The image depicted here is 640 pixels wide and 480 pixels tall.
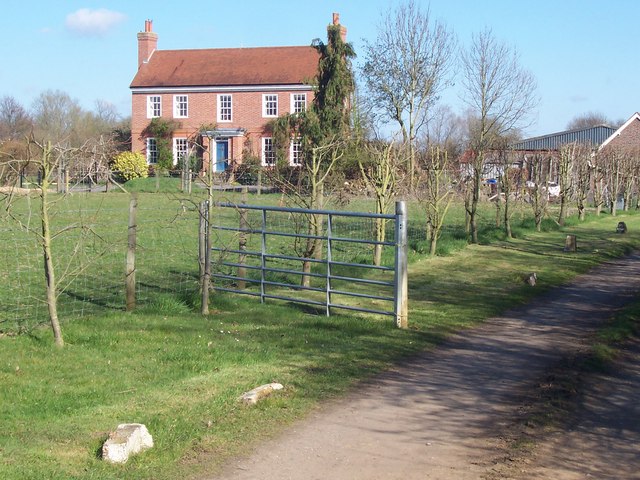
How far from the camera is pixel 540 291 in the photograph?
14.1 meters

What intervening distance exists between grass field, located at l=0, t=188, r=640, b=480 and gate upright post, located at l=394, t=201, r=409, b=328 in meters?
0.26

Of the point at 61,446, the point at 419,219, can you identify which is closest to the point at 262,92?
the point at 419,219

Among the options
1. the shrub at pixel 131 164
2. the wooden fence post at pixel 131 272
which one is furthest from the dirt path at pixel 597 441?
the shrub at pixel 131 164

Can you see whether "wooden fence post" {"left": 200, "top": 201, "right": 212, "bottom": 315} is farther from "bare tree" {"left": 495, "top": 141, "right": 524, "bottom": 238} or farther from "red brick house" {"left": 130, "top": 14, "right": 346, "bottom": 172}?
"red brick house" {"left": 130, "top": 14, "right": 346, "bottom": 172}

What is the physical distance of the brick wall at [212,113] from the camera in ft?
179

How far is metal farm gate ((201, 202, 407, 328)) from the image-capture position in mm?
10820

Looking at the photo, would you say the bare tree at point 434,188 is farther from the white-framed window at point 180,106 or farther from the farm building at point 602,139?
the white-framed window at point 180,106

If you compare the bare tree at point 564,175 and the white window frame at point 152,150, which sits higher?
the white window frame at point 152,150

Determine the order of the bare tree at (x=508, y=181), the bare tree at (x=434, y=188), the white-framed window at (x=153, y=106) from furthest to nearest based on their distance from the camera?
the white-framed window at (x=153, y=106)
the bare tree at (x=508, y=181)
the bare tree at (x=434, y=188)

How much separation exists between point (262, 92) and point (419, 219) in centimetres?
2878

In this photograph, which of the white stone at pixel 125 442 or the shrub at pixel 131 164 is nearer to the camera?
the white stone at pixel 125 442

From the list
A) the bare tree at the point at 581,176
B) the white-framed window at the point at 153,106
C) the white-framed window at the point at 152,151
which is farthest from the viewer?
the white-framed window at the point at 153,106

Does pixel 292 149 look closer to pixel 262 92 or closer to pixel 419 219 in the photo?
pixel 262 92

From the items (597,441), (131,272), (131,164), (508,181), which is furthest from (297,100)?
(597,441)
